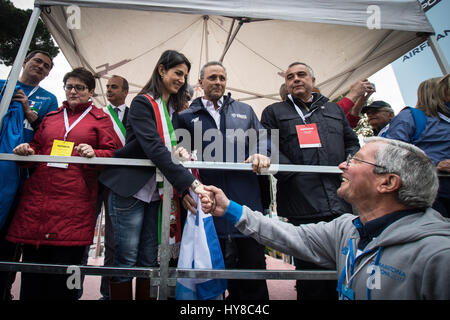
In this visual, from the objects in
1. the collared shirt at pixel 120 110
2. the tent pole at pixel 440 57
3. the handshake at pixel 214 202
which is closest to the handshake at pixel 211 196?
the handshake at pixel 214 202

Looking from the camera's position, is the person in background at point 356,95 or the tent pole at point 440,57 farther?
the person in background at point 356,95

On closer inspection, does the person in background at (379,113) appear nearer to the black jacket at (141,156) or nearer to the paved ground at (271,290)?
the paved ground at (271,290)

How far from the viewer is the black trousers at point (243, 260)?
5.98ft

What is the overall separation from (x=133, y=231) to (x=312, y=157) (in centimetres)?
156

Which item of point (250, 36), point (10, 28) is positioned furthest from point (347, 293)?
point (10, 28)

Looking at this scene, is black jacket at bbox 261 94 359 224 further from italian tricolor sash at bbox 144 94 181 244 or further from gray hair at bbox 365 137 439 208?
italian tricolor sash at bbox 144 94 181 244

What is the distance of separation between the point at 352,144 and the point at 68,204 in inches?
98.6

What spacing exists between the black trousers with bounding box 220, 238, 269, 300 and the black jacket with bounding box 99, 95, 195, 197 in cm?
64

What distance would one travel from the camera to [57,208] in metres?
1.83

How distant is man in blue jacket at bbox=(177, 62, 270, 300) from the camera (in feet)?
6.08

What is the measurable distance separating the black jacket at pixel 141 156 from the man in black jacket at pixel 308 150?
0.91 meters

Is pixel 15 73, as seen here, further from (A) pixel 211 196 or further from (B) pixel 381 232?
(B) pixel 381 232

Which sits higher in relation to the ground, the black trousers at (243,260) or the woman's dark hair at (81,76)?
the woman's dark hair at (81,76)

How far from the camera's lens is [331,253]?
149cm
